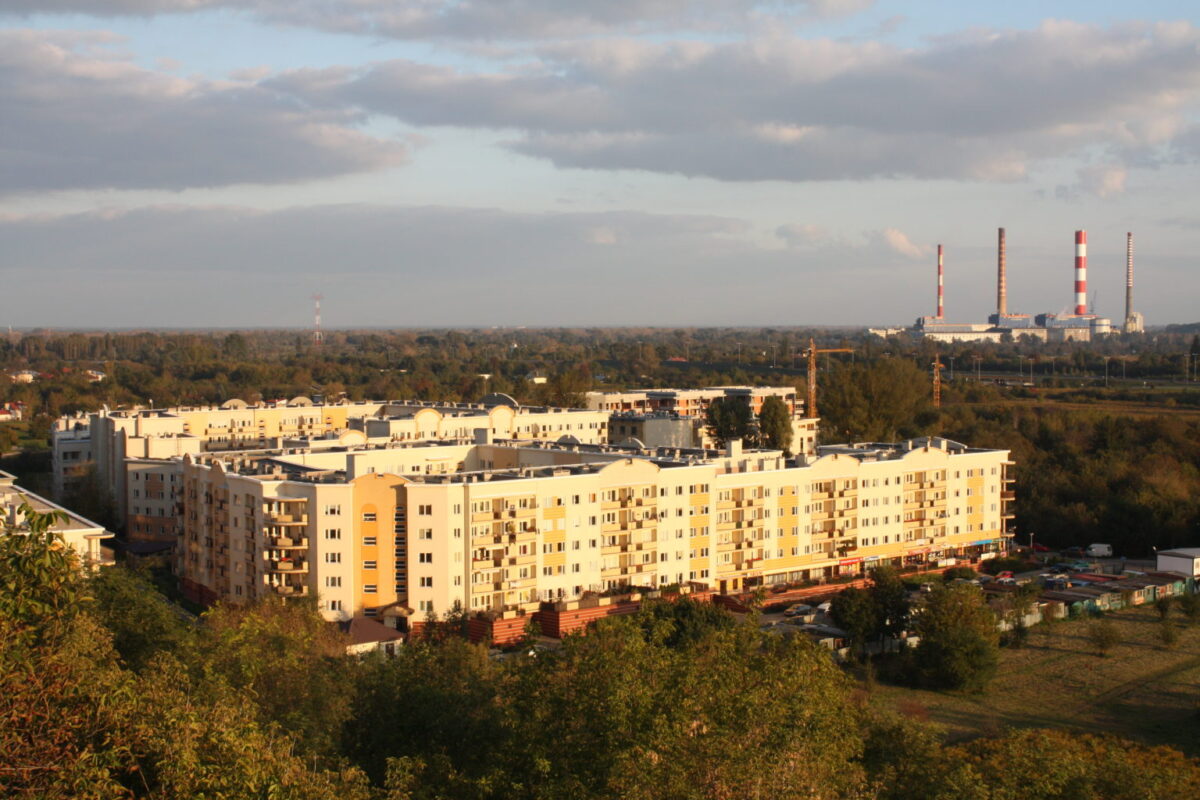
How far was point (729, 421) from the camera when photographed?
34.4 meters

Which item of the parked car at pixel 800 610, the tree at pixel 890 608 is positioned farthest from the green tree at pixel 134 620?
the parked car at pixel 800 610

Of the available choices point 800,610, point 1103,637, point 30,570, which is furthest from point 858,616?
point 30,570

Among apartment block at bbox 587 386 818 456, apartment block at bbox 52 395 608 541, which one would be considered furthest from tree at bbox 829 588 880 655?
apartment block at bbox 587 386 818 456

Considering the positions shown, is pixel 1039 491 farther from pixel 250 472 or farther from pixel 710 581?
pixel 250 472

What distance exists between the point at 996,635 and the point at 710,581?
195 inches

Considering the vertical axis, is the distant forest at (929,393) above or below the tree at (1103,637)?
above

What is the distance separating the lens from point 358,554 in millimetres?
17766

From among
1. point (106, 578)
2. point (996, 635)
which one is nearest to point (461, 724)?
point (106, 578)

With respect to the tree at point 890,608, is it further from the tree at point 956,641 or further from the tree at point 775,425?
the tree at point 775,425

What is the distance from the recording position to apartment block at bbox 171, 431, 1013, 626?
17766 mm

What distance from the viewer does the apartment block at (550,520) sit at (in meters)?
17.8

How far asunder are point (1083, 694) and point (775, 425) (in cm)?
1685

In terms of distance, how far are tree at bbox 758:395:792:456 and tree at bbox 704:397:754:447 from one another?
3.68ft

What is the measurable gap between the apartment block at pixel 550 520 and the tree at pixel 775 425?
300 inches
